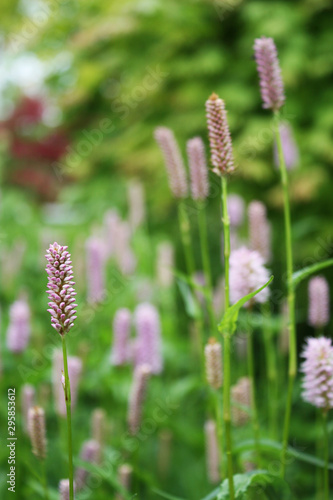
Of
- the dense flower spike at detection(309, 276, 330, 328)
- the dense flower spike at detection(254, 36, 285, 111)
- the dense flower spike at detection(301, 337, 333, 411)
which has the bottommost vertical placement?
the dense flower spike at detection(301, 337, 333, 411)

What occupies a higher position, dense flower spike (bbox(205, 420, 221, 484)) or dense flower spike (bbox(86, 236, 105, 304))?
dense flower spike (bbox(86, 236, 105, 304))

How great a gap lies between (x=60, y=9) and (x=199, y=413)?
5.04m

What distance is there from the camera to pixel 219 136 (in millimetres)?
1139

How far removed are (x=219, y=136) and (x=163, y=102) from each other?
4.58m

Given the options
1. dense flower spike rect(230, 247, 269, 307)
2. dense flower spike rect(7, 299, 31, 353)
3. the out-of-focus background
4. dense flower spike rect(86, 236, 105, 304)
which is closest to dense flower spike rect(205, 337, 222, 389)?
dense flower spike rect(230, 247, 269, 307)

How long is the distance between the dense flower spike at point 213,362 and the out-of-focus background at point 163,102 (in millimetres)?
1815

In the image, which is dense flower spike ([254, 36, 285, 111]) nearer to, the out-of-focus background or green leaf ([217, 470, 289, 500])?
green leaf ([217, 470, 289, 500])

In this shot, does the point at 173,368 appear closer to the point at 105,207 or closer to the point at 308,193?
the point at 308,193

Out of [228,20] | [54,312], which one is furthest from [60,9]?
[54,312]

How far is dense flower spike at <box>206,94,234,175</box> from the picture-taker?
3.67ft

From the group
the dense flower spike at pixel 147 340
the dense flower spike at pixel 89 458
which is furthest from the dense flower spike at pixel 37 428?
the dense flower spike at pixel 147 340

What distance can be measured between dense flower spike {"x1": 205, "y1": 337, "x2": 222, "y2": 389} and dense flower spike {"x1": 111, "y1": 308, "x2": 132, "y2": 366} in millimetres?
620

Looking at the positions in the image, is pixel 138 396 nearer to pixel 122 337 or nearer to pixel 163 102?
pixel 122 337

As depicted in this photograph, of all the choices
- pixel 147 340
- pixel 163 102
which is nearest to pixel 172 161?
pixel 147 340
